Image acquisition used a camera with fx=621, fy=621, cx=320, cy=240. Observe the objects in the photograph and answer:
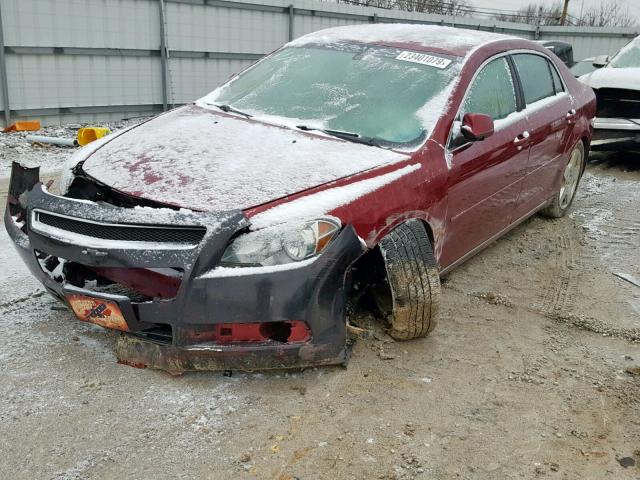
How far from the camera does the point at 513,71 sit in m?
4.34

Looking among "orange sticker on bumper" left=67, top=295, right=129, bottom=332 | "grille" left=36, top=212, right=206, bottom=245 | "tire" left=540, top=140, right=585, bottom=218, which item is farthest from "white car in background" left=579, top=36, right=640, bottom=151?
"orange sticker on bumper" left=67, top=295, right=129, bottom=332

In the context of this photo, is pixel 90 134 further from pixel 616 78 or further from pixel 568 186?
pixel 616 78

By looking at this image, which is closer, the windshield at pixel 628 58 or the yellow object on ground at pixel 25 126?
the windshield at pixel 628 58

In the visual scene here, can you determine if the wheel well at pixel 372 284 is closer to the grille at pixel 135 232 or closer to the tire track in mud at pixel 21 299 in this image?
the grille at pixel 135 232

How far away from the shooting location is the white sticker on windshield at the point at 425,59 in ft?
12.4

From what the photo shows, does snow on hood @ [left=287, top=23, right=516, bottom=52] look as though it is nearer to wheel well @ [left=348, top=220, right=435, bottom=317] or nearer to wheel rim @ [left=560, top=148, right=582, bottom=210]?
wheel well @ [left=348, top=220, right=435, bottom=317]

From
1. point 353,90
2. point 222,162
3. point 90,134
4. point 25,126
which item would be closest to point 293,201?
point 222,162

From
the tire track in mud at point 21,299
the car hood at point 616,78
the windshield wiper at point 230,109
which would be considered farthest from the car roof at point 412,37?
the car hood at point 616,78

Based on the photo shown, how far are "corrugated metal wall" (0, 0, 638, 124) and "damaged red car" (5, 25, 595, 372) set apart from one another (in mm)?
6395

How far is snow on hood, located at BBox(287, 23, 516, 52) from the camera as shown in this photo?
4.01 meters

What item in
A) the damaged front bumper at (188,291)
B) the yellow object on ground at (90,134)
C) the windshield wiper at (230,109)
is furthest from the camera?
the yellow object on ground at (90,134)

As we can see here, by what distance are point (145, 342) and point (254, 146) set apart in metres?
1.11

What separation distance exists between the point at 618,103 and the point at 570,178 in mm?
2918

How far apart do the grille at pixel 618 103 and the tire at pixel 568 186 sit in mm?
2484
